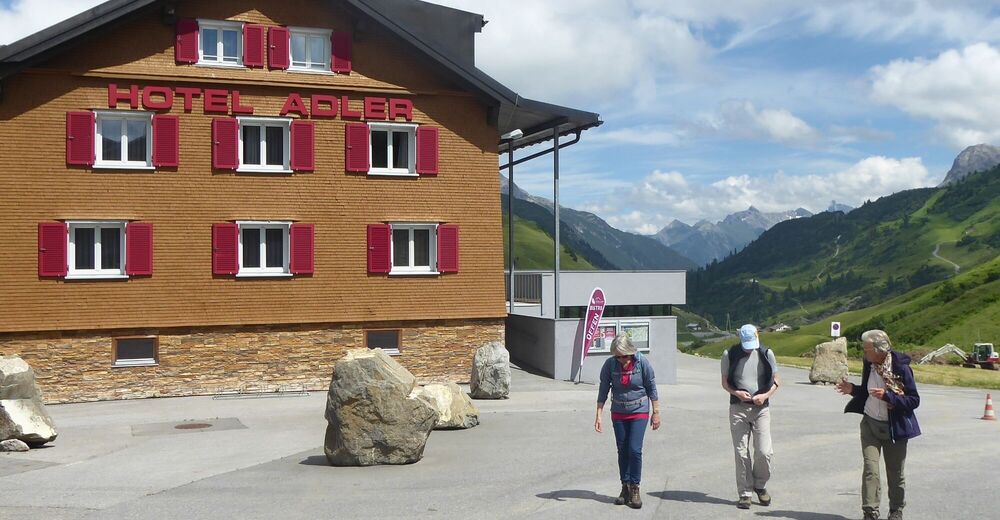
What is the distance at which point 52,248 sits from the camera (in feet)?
74.8

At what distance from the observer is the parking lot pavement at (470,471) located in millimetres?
10594

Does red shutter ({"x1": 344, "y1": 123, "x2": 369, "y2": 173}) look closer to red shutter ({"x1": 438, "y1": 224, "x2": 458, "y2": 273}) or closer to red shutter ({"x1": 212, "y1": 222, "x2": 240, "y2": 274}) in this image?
red shutter ({"x1": 438, "y1": 224, "x2": 458, "y2": 273})

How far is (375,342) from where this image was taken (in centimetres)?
2595

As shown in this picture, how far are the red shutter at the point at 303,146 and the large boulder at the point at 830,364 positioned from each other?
19836 mm

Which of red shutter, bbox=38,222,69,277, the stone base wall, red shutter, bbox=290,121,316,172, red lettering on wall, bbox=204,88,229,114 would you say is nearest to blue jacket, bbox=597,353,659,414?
the stone base wall

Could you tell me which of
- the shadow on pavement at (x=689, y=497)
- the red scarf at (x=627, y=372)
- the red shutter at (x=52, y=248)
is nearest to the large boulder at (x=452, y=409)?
the shadow on pavement at (x=689, y=497)

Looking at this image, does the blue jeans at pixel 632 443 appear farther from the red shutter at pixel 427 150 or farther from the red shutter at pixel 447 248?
the red shutter at pixel 427 150

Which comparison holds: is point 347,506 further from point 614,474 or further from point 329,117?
point 329,117

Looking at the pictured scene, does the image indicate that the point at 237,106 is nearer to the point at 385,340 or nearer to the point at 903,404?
the point at 385,340

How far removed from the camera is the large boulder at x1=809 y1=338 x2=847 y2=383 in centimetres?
3434

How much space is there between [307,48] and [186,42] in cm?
306

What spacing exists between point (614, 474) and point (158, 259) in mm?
15189

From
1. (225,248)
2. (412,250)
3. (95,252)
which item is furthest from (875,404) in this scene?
(95,252)

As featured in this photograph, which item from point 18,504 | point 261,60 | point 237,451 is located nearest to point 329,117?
point 261,60
